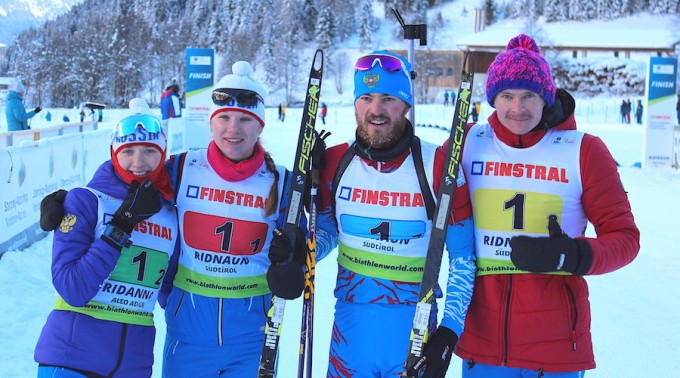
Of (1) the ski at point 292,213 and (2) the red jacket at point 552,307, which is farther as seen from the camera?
(1) the ski at point 292,213

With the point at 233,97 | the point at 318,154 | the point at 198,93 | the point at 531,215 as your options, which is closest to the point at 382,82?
the point at 318,154

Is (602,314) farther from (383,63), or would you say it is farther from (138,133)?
(138,133)

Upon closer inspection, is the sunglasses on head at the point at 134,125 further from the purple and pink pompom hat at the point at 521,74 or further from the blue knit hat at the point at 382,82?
the purple and pink pompom hat at the point at 521,74

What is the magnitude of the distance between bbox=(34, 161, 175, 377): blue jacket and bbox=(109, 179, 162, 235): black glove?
0.33 ft

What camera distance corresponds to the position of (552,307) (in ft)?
8.09

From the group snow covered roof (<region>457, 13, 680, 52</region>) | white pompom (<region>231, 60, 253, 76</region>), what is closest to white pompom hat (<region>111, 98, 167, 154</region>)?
white pompom (<region>231, 60, 253, 76</region>)

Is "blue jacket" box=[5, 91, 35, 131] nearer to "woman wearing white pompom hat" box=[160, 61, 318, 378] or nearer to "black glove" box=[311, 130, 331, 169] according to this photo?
"woman wearing white pompom hat" box=[160, 61, 318, 378]

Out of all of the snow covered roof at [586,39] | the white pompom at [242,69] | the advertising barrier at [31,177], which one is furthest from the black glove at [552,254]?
the snow covered roof at [586,39]

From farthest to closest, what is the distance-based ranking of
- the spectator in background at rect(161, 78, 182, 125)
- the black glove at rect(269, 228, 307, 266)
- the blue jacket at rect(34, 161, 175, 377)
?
the spectator in background at rect(161, 78, 182, 125) < the black glove at rect(269, 228, 307, 266) < the blue jacket at rect(34, 161, 175, 377)

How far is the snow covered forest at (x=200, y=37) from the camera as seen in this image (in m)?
59.1

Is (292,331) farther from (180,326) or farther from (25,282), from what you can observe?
(25,282)

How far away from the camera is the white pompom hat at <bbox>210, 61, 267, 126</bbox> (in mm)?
2838

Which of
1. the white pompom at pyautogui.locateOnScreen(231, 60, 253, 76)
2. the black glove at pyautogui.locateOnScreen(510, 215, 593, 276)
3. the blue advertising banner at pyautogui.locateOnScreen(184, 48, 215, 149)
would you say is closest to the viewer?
the black glove at pyautogui.locateOnScreen(510, 215, 593, 276)

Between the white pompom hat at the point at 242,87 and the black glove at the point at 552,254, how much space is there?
137 centimetres
